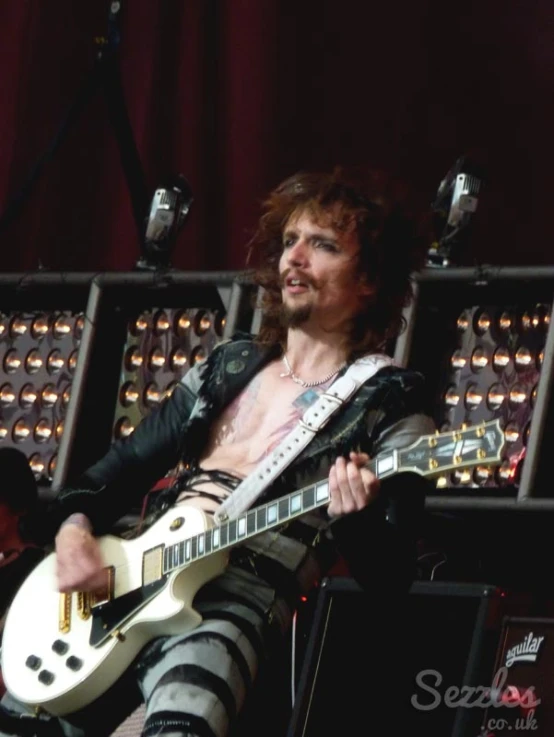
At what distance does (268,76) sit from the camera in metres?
3.99

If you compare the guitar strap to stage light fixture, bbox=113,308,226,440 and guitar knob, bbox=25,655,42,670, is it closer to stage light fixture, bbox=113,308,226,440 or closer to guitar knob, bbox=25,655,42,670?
guitar knob, bbox=25,655,42,670

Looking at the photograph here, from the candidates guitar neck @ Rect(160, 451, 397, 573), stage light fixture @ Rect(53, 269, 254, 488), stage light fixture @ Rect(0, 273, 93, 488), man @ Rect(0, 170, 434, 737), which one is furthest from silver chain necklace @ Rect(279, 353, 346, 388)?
stage light fixture @ Rect(0, 273, 93, 488)

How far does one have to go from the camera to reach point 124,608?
2.33m

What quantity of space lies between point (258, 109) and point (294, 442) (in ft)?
5.78

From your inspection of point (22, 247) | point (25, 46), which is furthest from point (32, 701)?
point (25, 46)

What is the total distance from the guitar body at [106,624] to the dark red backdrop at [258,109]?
157 cm

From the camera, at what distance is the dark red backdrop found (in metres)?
3.74

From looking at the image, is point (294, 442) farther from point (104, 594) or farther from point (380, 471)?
point (104, 594)

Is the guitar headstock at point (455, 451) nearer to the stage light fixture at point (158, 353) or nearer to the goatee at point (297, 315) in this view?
the goatee at point (297, 315)

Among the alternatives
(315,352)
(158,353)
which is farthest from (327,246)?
(158,353)

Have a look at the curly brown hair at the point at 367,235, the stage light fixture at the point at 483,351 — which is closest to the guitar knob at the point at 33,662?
the curly brown hair at the point at 367,235

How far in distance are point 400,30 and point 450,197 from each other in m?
0.88

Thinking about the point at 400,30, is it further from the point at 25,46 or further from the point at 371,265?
the point at 371,265

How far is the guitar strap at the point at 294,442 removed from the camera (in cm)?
237
